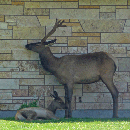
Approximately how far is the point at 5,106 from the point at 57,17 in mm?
3101

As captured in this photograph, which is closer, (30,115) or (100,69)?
(30,115)

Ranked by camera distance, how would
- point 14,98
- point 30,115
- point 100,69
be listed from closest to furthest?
1. point 30,115
2. point 100,69
3. point 14,98

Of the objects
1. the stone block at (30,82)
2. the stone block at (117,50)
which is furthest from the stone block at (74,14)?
the stone block at (30,82)

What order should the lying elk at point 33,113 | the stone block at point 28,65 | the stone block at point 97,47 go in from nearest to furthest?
1. the lying elk at point 33,113
2. the stone block at point 28,65
3. the stone block at point 97,47

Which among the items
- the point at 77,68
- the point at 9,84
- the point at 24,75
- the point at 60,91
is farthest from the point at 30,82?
the point at 77,68

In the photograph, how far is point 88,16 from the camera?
8539 millimetres

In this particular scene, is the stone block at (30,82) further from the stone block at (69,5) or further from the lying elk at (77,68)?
the stone block at (69,5)

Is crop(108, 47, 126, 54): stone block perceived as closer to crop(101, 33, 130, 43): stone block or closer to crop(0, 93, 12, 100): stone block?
crop(101, 33, 130, 43): stone block

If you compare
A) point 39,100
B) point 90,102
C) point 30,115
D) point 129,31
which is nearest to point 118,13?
point 129,31

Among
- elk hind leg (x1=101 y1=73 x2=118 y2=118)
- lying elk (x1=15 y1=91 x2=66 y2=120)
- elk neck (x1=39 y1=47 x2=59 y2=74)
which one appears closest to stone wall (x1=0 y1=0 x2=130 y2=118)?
elk neck (x1=39 y1=47 x2=59 y2=74)

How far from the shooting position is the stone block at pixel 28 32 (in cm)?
843

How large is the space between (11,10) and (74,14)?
1924 mm

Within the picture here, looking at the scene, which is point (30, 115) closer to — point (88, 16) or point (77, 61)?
point (77, 61)

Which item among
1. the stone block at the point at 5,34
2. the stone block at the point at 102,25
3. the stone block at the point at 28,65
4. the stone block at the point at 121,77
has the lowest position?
the stone block at the point at 121,77
